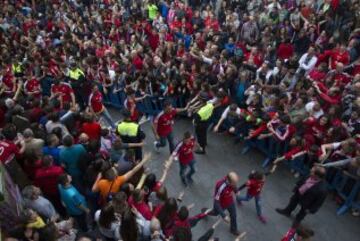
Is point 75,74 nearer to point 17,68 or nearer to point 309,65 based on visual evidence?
point 17,68

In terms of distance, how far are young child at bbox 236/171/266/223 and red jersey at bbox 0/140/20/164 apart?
12.3 feet

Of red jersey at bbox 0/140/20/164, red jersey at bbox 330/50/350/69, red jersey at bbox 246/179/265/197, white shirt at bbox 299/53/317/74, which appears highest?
red jersey at bbox 0/140/20/164

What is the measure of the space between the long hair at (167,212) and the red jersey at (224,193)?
1146mm

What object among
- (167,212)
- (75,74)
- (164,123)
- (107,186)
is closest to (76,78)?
(75,74)

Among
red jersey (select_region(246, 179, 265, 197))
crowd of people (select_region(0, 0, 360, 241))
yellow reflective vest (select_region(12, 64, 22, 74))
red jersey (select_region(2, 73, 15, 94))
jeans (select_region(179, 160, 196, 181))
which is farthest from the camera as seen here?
yellow reflective vest (select_region(12, 64, 22, 74))

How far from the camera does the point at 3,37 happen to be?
13.7 m

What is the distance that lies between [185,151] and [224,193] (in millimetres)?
1408

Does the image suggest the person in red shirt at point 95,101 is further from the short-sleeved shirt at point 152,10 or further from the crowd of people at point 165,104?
the short-sleeved shirt at point 152,10

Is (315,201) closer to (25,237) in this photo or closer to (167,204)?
(167,204)

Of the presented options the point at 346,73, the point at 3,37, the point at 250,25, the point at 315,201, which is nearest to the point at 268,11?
the point at 250,25

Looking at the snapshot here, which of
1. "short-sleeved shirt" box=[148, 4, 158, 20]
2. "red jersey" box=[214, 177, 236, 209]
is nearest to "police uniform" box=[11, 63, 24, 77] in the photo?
"short-sleeved shirt" box=[148, 4, 158, 20]

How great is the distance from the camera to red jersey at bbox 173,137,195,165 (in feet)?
24.4

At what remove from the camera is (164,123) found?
8438mm

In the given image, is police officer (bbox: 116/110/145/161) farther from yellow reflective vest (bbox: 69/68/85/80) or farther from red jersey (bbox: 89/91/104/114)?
yellow reflective vest (bbox: 69/68/85/80)
